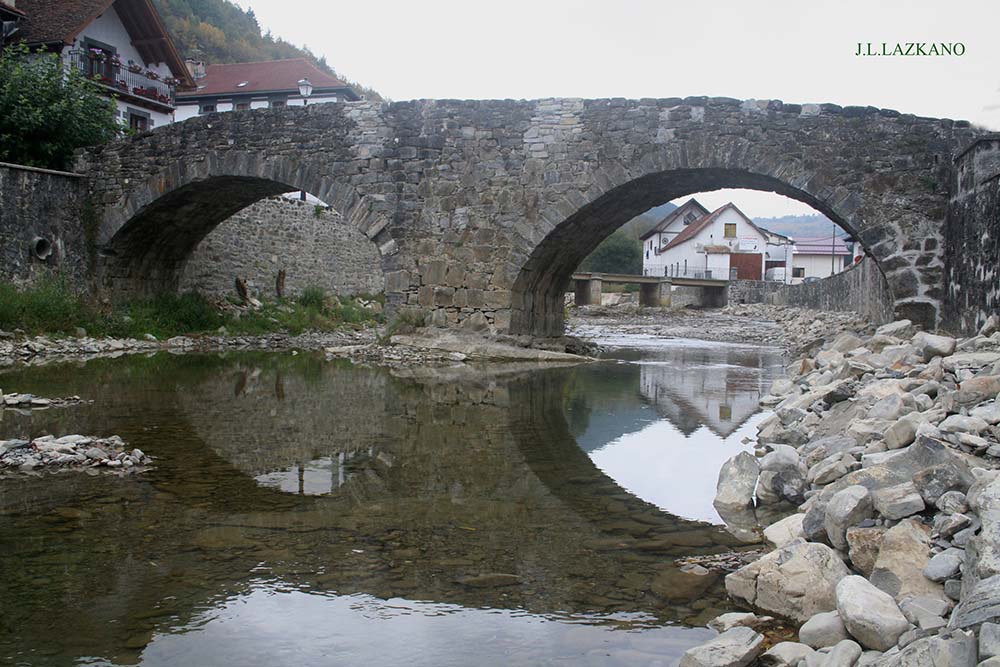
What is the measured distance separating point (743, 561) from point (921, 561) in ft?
2.75

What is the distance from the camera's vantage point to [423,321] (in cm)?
1285

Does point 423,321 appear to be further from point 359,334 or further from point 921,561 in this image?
point 921,561

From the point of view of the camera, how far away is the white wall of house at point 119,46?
2400cm

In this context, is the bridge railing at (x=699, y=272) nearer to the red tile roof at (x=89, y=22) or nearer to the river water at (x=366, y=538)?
the red tile roof at (x=89, y=22)

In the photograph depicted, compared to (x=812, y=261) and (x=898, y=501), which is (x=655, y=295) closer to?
(x=812, y=261)

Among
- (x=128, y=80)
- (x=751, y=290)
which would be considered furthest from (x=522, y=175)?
(x=751, y=290)

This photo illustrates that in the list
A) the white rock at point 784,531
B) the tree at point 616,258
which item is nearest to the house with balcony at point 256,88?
the tree at point 616,258

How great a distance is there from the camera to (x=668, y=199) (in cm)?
1329

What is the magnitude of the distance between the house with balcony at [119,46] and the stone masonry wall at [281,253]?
243 inches

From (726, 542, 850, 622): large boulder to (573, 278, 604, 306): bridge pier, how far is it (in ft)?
129

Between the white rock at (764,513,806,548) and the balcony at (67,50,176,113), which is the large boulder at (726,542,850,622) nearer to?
the white rock at (764,513,806,548)

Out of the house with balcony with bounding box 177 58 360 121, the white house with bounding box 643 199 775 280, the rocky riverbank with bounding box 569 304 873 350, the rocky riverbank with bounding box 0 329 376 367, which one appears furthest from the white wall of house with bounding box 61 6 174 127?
the white house with bounding box 643 199 775 280

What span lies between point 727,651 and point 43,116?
51.4 feet

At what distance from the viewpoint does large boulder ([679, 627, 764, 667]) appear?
2439mm
